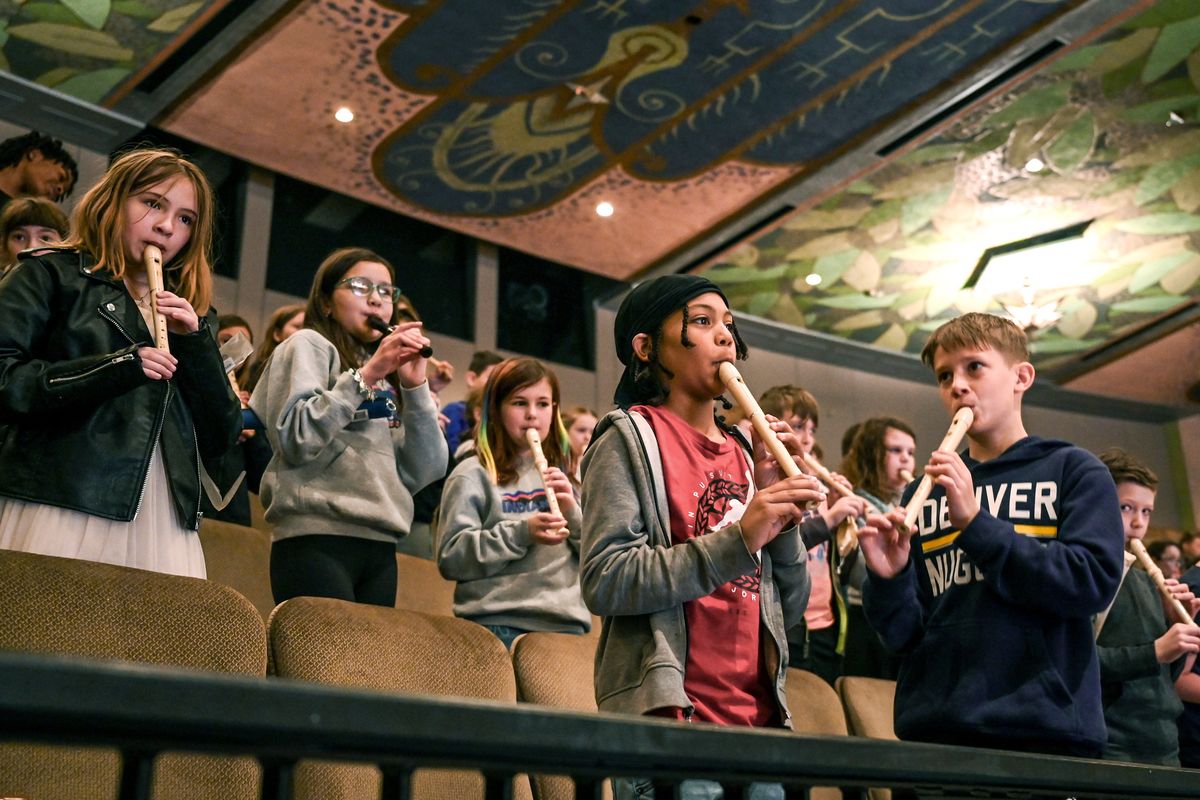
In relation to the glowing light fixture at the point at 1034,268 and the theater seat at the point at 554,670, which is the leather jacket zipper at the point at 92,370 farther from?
the glowing light fixture at the point at 1034,268

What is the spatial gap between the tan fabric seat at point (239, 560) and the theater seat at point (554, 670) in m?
0.87

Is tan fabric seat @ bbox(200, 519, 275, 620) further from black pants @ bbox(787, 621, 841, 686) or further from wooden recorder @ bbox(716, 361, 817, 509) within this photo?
black pants @ bbox(787, 621, 841, 686)

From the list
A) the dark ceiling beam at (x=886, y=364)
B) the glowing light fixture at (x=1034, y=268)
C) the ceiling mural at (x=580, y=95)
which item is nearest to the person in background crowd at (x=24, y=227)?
the ceiling mural at (x=580, y=95)

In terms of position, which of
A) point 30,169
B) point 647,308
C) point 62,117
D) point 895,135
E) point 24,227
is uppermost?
point 895,135

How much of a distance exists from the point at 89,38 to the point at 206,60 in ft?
1.97

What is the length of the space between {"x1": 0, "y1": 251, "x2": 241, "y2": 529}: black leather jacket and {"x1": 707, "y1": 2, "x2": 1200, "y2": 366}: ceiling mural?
6.64 m

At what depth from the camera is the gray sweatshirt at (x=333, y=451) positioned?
2.52m

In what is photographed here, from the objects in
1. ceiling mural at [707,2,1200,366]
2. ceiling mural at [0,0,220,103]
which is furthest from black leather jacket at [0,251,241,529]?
ceiling mural at [707,2,1200,366]

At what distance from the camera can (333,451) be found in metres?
2.61

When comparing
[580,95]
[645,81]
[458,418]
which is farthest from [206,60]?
[458,418]

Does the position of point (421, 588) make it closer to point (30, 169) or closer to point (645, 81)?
point (30, 169)

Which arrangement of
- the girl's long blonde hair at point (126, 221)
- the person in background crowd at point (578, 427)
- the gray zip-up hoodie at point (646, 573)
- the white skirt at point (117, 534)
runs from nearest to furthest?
the gray zip-up hoodie at point (646, 573)
the white skirt at point (117, 534)
the girl's long blonde hair at point (126, 221)
the person in background crowd at point (578, 427)

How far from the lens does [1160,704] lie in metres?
2.71

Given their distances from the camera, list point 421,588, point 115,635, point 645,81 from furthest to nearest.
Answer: point 645,81 → point 421,588 → point 115,635
